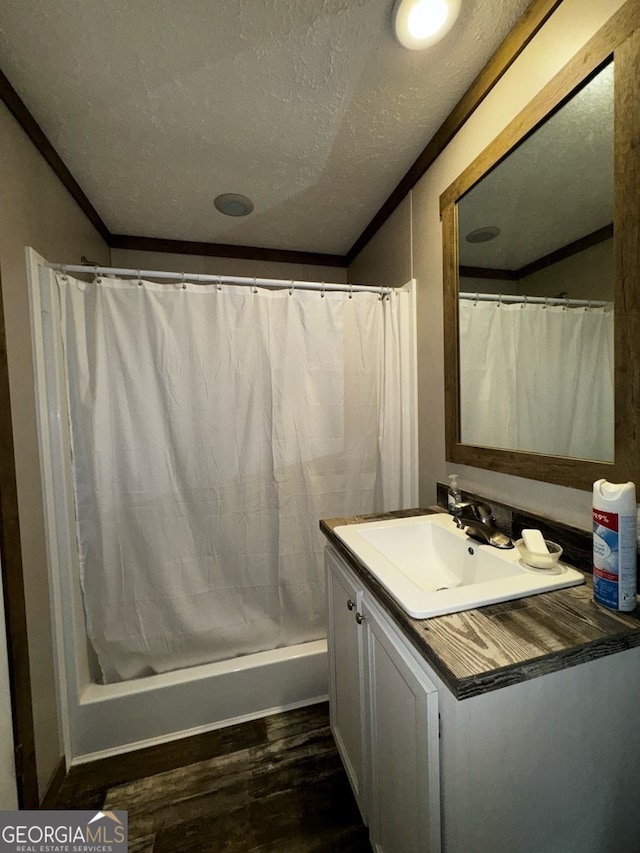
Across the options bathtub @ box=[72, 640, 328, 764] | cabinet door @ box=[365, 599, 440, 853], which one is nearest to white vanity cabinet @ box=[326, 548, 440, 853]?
cabinet door @ box=[365, 599, 440, 853]

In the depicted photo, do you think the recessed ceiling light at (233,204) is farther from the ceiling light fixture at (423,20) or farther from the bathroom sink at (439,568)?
the bathroom sink at (439,568)

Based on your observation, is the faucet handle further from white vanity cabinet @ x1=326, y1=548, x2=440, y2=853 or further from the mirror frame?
white vanity cabinet @ x1=326, y1=548, x2=440, y2=853

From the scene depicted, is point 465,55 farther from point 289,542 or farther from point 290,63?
point 289,542

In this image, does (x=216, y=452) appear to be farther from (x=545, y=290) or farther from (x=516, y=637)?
(x=545, y=290)

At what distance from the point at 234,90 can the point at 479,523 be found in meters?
1.60

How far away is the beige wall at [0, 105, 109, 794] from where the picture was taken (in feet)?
3.38

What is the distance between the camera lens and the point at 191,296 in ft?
4.62

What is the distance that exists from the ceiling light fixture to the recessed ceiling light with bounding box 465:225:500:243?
1.72ft

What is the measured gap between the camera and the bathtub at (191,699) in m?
1.31

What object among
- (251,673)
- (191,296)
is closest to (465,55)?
(191,296)

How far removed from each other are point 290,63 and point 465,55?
1.76 feet

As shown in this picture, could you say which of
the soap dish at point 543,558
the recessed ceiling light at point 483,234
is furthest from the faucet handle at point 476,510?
the recessed ceiling light at point 483,234

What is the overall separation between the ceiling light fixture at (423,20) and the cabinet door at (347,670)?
1562 mm

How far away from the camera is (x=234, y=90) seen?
1.07 metres
